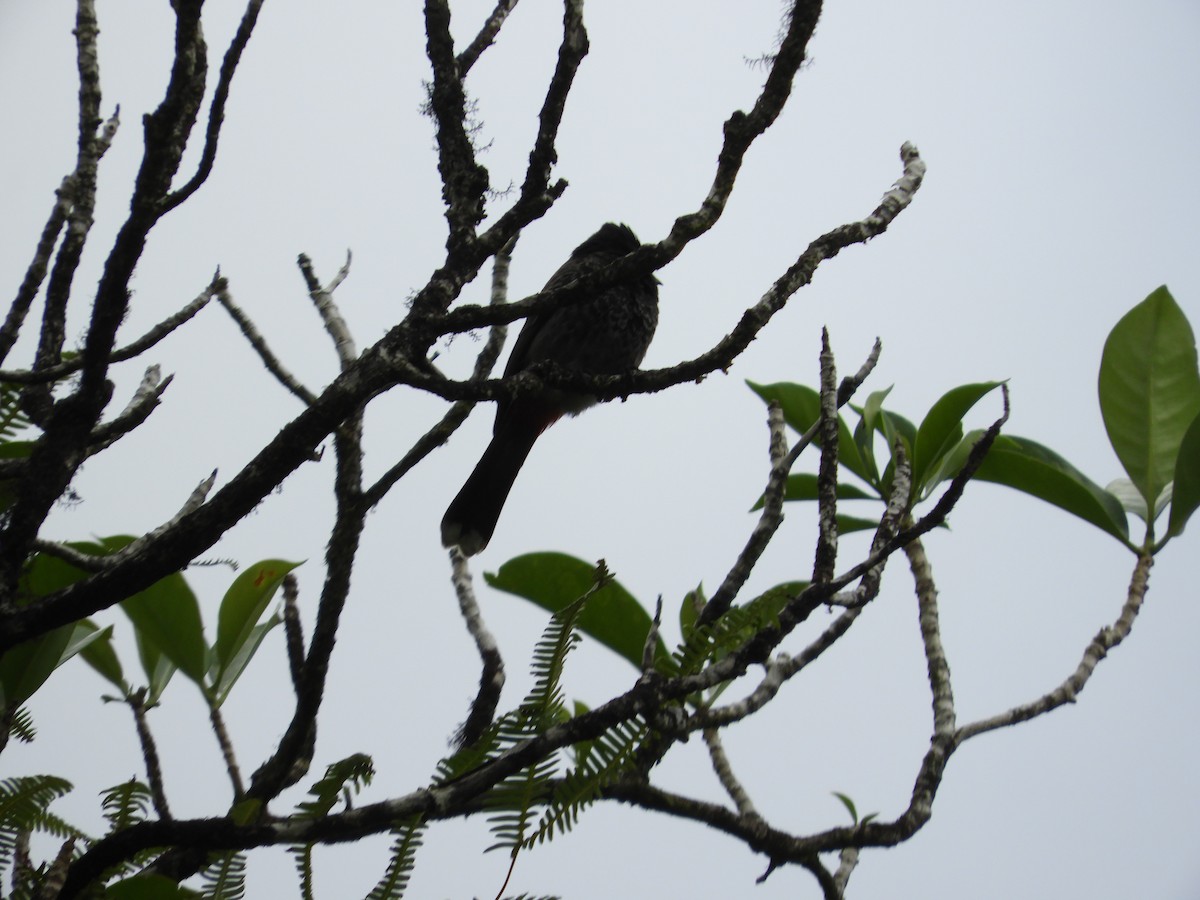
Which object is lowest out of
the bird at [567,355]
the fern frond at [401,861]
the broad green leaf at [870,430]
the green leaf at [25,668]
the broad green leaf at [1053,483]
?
the fern frond at [401,861]

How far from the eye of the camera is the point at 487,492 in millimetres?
4324

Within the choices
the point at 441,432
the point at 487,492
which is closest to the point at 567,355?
the point at 487,492

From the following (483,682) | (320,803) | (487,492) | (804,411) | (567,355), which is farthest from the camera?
(567,355)

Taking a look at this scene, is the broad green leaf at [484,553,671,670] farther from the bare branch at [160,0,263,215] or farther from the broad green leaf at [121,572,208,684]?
the bare branch at [160,0,263,215]

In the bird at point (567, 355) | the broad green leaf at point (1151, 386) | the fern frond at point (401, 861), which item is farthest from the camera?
the bird at point (567, 355)

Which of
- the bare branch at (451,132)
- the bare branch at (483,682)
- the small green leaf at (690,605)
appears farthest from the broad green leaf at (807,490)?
the bare branch at (451,132)

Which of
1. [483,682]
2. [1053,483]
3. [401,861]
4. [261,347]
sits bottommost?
[401,861]

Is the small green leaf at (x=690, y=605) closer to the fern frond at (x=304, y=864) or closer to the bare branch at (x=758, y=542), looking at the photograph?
the bare branch at (x=758, y=542)

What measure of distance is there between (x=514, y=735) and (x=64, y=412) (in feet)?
3.30

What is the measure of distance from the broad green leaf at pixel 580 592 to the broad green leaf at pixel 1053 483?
1016 millimetres

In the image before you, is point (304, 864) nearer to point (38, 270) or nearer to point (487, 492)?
point (38, 270)

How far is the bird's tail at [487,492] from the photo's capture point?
4.05 meters

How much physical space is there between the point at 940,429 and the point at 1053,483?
0.39 m

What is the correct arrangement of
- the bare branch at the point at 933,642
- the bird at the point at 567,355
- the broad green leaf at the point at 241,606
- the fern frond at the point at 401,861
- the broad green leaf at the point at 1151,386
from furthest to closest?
the bird at the point at 567,355 → the broad green leaf at the point at 1151,386 → the broad green leaf at the point at 241,606 → the bare branch at the point at 933,642 → the fern frond at the point at 401,861
